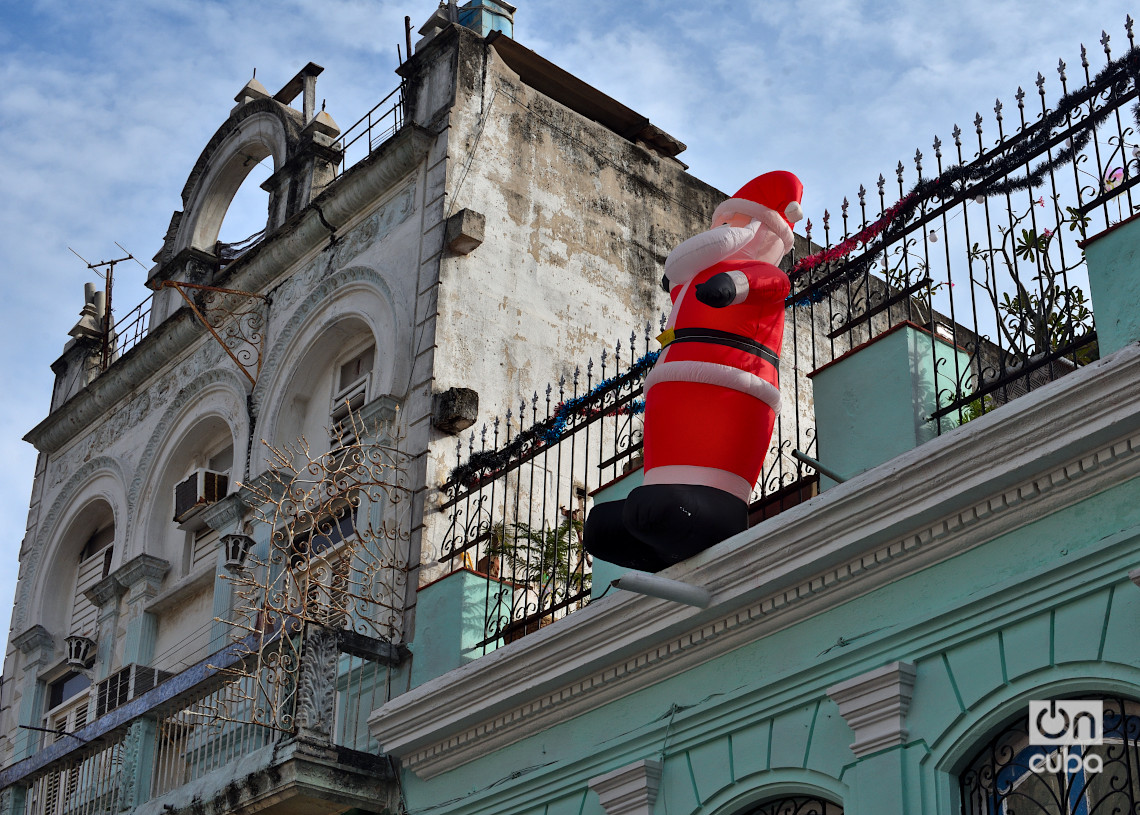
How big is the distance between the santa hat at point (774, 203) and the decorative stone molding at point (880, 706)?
250 centimetres

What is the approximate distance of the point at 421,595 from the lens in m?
10.2

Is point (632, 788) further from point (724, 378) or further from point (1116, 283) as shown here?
point (1116, 283)

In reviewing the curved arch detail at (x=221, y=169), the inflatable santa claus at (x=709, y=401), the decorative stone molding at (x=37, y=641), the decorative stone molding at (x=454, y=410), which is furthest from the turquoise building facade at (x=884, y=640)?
the curved arch detail at (x=221, y=169)

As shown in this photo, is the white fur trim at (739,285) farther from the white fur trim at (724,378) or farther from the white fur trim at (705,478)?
the white fur trim at (705,478)

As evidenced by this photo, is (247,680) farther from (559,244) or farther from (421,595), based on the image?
(559,244)

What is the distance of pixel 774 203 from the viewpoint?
8.40 meters

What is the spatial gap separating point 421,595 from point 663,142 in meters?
5.96

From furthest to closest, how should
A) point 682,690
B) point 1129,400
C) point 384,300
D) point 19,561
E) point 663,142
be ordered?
point 19,561 < point 663,142 < point 384,300 < point 682,690 < point 1129,400

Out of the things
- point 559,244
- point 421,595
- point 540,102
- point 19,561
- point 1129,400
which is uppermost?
point 540,102

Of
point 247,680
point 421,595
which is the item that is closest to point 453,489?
point 421,595

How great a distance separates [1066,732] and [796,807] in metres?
1.47

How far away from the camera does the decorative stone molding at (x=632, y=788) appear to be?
7945mm

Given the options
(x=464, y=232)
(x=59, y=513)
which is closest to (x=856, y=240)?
(x=464, y=232)

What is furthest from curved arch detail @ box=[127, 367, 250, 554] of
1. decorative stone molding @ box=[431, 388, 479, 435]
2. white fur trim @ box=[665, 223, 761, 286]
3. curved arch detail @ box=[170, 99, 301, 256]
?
white fur trim @ box=[665, 223, 761, 286]
